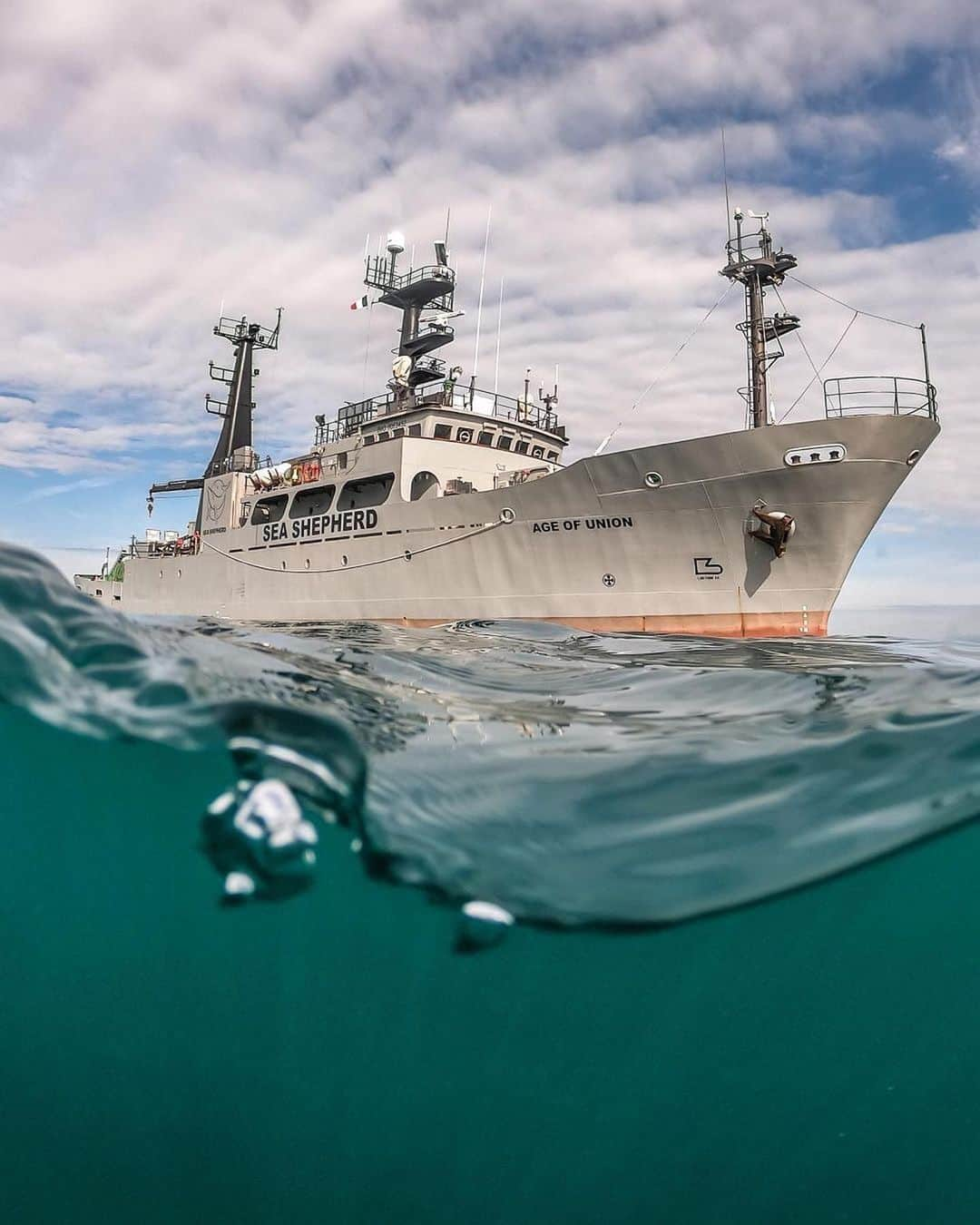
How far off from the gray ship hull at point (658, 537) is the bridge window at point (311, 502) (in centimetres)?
284

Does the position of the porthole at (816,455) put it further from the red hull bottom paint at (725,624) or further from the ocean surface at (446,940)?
the ocean surface at (446,940)

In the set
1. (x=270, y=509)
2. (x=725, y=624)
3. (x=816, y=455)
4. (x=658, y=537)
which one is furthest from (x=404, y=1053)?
(x=270, y=509)

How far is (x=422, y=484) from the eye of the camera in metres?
22.2

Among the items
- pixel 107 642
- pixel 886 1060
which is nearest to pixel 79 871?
pixel 107 642

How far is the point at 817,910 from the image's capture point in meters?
4.51

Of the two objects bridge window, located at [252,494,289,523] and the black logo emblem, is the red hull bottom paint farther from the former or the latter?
bridge window, located at [252,494,289,523]

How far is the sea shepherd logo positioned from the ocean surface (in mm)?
16909

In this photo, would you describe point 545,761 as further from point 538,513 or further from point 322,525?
point 322,525

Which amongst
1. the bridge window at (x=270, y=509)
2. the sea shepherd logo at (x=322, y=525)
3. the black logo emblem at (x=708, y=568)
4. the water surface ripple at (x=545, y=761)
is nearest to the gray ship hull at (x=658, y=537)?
the black logo emblem at (x=708, y=568)

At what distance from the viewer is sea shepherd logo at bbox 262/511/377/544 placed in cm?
2185

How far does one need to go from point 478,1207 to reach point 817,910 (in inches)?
104

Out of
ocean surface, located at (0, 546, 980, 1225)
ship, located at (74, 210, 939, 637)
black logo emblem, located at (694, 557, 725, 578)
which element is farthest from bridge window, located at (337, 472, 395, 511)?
ocean surface, located at (0, 546, 980, 1225)

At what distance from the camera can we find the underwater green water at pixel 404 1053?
3832mm

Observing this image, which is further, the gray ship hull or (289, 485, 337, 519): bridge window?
(289, 485, 337, 519): bridge window
